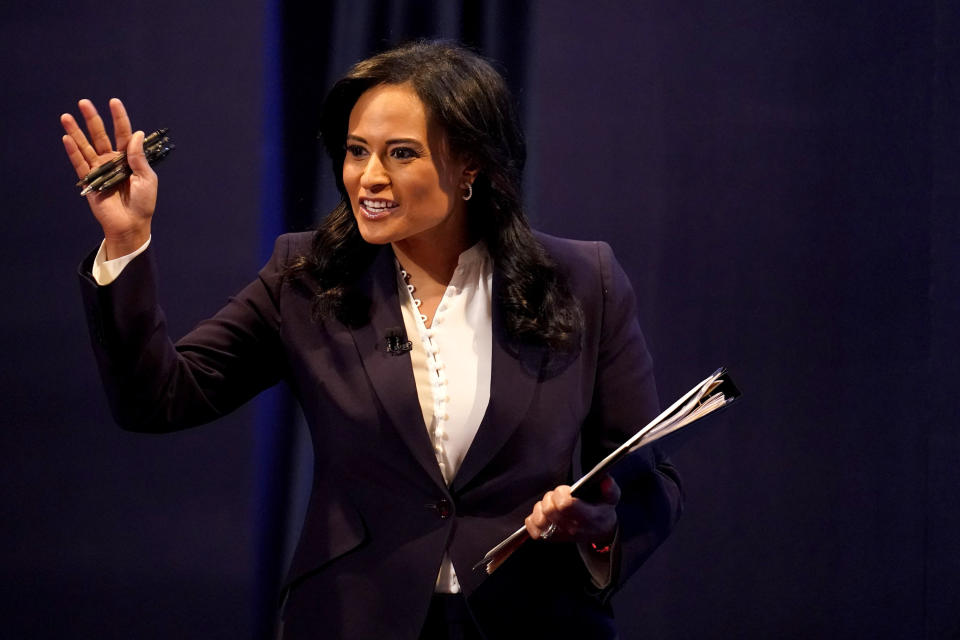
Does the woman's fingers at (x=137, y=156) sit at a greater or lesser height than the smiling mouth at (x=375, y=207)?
greater

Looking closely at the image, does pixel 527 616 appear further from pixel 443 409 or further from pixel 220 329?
pixel 220 329

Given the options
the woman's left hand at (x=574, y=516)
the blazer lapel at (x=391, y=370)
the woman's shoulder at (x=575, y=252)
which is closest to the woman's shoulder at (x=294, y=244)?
the blazer lapel at (x=391, y=370)

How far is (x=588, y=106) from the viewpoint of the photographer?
8.41 feet

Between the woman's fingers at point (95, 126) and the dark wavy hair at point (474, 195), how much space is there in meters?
0.33

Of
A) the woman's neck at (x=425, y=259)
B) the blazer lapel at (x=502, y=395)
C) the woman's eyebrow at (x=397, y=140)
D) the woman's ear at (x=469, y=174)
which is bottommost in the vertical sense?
the blazer lapel at (x=502, y=395)

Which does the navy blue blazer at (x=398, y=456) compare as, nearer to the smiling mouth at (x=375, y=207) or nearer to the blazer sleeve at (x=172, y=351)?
the blazer sleeve at (x=172, y=351)

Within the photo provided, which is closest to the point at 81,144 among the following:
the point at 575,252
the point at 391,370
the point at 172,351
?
the point at 172,351

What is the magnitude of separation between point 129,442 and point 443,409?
3.84 ft

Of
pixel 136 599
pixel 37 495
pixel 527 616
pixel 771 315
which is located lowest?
pixel 136 599

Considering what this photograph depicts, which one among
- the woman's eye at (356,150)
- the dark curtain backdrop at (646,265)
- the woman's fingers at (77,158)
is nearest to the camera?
the woman's fingers at (77,158)

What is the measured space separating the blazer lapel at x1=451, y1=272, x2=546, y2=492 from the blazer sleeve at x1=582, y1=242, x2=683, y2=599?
12 cm

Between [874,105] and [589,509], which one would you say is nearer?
[589,509]

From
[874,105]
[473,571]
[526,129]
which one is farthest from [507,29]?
[473,571]

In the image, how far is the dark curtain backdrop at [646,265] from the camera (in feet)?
7.95
